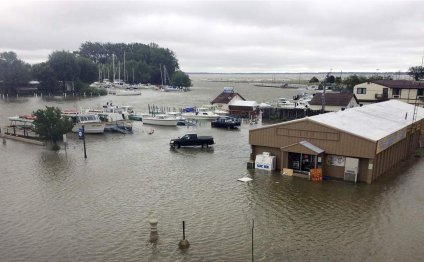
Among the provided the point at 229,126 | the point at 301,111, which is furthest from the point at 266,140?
the point at 301,111

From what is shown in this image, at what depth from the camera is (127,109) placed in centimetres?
6919

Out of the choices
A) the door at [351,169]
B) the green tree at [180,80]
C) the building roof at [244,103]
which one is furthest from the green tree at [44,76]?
the door at [351,169]

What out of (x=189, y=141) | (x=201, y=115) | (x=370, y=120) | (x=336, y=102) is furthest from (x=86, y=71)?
(x=370, y=120)

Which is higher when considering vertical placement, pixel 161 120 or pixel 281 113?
pixel 281 113

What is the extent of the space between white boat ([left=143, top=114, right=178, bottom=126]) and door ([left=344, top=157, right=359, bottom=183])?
1333 inches

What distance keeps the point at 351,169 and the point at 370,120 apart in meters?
7.59

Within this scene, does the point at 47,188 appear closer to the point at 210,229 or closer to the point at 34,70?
the point at 210,229

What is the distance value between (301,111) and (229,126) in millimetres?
16932

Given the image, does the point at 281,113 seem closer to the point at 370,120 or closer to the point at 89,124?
the point at 89,124

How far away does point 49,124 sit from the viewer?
38094 mm

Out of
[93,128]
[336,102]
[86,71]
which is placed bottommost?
[93,128]

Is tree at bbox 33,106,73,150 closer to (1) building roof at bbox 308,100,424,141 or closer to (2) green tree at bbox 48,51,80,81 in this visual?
(1) building roof at bbox 308,100,424,141

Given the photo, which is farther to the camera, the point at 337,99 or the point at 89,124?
the point at 337,99

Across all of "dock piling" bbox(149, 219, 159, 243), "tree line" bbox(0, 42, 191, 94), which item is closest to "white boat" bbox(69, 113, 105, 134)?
"dock piling" bbox(149, 219, 159, 243)
